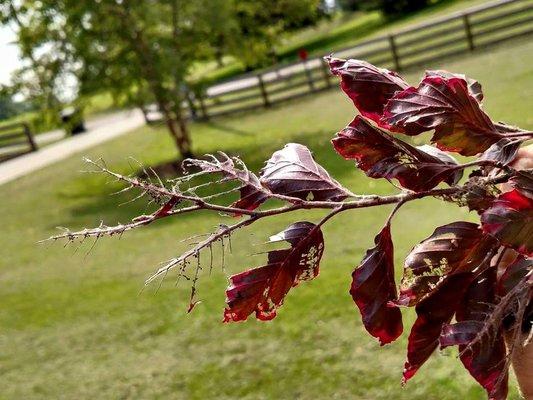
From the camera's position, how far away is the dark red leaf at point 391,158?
0.86 meters

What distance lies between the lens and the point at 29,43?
1148 centimetres

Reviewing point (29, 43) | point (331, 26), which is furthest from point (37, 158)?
point (331, 26)

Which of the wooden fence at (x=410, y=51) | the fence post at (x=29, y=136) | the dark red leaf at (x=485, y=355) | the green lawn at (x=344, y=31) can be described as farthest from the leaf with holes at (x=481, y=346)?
the green lawn at (x=344, y=31)

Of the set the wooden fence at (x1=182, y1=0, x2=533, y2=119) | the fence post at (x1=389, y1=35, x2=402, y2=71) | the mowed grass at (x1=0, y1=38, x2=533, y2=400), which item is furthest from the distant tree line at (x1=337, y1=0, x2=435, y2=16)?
the mowed grass at (x1=0, y1=38, x2=533, y2=400)

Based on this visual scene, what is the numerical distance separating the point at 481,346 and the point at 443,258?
105mm

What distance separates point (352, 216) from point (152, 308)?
213 centimetres

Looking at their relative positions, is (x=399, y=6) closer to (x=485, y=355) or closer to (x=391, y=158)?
(x=391, y=158)

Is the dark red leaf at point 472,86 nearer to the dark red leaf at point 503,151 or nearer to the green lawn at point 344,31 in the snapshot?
the dark red leaf at point 503,151

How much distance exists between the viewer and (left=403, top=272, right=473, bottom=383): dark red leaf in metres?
0.84

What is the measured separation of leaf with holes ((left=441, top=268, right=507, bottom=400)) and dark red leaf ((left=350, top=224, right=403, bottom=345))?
83 mm

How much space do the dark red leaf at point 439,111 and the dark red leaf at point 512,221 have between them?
4.7 inches

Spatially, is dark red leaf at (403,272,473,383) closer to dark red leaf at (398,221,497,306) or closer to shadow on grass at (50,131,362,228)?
dark red leaf at (398,221,497,306)

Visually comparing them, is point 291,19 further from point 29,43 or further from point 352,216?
point 352,216

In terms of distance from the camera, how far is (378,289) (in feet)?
2.84
